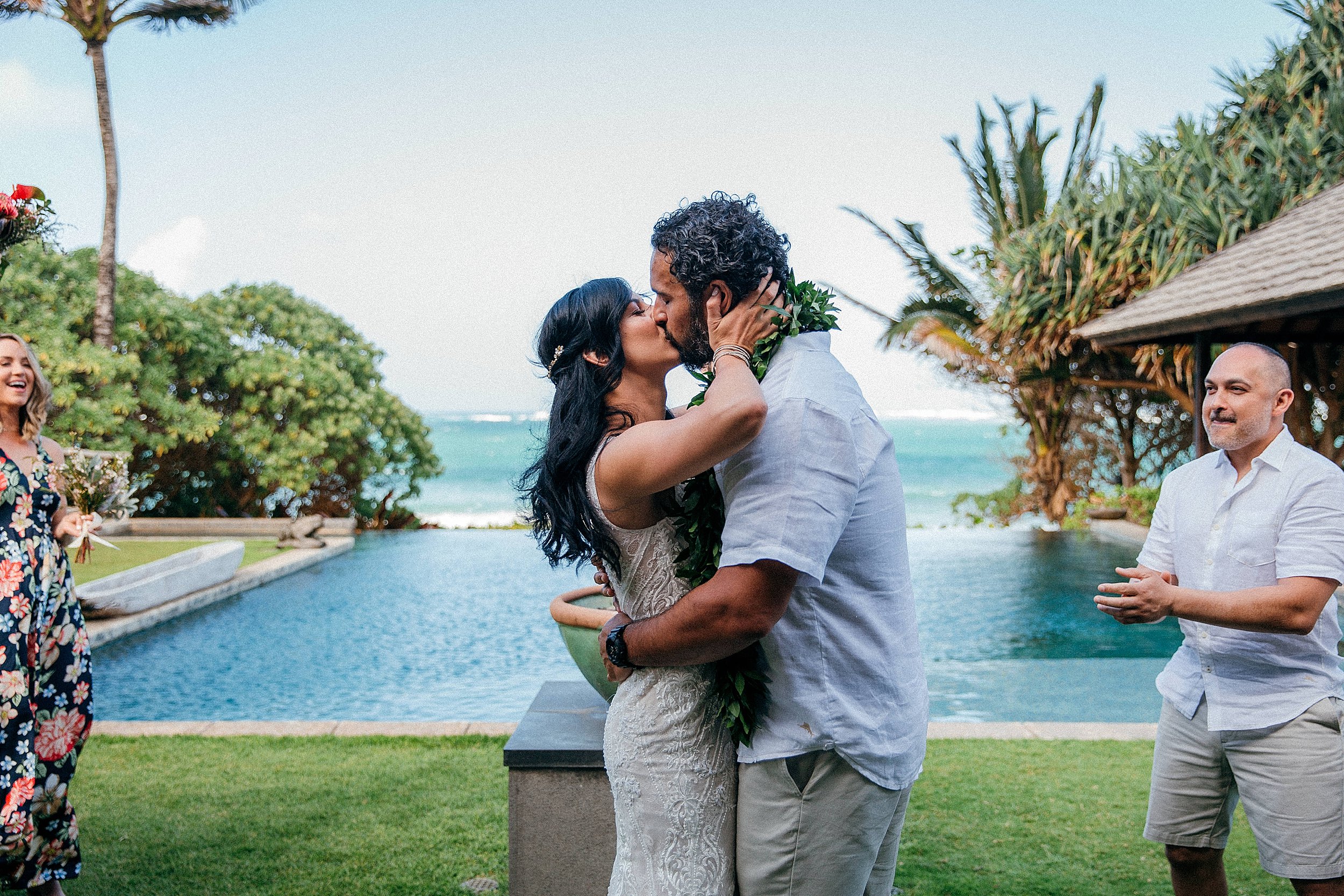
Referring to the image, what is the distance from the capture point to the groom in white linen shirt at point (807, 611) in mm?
1481

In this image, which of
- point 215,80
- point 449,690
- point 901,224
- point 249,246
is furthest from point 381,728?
point 249,246

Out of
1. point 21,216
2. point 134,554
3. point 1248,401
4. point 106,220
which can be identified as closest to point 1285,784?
point 1248,401

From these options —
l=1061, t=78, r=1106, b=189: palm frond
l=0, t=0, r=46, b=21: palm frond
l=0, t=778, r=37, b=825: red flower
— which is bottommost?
l=0, t=778, r=37, b=825: red flower

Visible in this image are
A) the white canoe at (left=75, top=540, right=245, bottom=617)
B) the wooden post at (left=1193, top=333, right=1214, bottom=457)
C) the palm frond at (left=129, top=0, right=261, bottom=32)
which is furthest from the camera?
the palm frond at (left=129, top=0, right=261, bottom=32)

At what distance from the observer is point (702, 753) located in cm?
169

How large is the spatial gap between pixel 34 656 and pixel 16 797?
0.42 metres

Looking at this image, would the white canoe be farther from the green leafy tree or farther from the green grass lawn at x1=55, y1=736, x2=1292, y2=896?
the green leafy tree

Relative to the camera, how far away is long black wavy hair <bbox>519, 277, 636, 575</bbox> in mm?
1729

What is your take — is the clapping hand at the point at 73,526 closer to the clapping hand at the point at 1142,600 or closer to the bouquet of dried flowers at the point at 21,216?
the bouquet of dried flowers at the point at 21,216

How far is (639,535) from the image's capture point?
174 cm

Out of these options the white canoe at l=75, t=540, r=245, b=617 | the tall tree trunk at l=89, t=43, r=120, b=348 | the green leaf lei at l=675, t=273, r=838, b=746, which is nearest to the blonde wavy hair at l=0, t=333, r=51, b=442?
the green leaf lei at l=675, t=273, r=838, b=746

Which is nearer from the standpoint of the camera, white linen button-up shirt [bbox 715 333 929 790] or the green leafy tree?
white linen button-up shirt [bbox 715 333 929 790]

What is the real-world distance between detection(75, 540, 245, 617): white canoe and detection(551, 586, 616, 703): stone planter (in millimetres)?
6896

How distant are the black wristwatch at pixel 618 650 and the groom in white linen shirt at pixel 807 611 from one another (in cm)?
6
